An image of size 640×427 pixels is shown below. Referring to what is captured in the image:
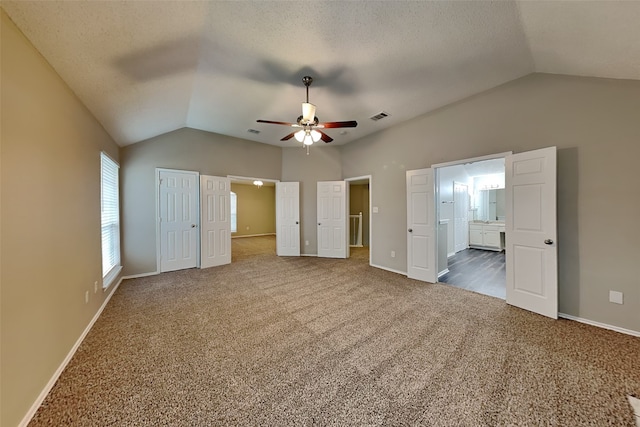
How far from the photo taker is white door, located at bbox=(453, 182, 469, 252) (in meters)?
6.48

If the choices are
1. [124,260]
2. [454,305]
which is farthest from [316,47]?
[124,260]

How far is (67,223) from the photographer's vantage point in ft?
6.98

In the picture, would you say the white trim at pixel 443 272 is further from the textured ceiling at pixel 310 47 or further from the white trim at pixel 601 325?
the textured ceiling at pixel 310 47

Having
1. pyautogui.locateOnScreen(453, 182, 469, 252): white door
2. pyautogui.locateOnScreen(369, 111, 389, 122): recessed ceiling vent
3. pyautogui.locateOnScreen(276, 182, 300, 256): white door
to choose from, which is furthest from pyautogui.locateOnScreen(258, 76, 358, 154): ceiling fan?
pyautogui.locateOnScreen(453, 182, 469, 252): white door

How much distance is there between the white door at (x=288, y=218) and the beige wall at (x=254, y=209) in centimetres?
424

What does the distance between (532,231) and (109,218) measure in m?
6.19

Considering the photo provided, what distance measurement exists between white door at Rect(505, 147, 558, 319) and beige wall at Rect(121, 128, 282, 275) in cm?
549

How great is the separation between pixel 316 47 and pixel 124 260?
4.86 meters

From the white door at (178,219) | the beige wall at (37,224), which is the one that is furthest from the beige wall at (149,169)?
the beige wall at (37,224)

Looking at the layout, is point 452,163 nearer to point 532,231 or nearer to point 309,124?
point 532,231

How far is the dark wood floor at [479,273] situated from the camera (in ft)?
12.5

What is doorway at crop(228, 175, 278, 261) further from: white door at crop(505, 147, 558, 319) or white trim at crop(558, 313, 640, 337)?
white trim at crop(558, 313, 640, 337)

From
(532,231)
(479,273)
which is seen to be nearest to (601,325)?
(532,231)

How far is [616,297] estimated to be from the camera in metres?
2.50
